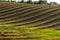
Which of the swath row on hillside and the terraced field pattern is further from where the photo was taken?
the swath row on hillside

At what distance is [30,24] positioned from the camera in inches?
494

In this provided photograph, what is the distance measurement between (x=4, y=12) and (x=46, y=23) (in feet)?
17.4

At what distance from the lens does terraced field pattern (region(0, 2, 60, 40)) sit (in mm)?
9117

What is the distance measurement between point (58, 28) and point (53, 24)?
1.07m

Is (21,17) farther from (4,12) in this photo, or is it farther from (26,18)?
(4,12)

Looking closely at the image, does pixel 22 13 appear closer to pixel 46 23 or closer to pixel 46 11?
pixel 46 11

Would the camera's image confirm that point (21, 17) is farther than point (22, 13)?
No

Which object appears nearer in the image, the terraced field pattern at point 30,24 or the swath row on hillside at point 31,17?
the terraced field pattern at point 30,24

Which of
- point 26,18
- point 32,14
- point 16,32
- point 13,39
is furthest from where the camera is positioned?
point 32,14

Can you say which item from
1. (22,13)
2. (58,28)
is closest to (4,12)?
(22,13)

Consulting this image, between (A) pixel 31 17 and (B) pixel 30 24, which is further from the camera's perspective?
(A) pixel 31 17

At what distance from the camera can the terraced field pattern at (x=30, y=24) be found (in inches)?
359

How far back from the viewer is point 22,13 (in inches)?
643

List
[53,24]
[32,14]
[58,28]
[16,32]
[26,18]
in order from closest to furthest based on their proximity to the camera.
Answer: [16,32], [58,28], [53,24], [26,18], [32,14]
